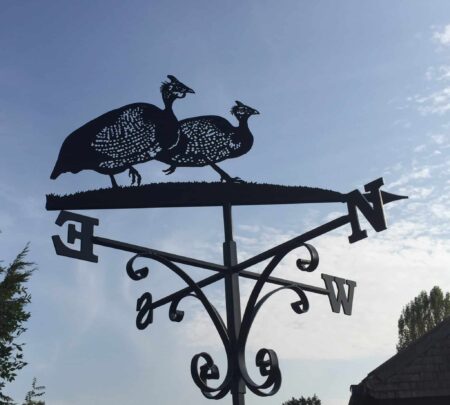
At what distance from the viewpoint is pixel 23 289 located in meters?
10.8

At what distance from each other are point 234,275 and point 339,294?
84cm

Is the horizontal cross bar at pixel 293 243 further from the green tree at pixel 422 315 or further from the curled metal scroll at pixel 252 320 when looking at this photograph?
the green tree at pixel 422 315

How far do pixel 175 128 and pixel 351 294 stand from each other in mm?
1709

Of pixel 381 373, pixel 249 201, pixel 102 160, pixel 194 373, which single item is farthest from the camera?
pixel 381 373

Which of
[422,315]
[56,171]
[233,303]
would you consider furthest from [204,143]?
[422,315]

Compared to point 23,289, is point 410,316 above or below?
above

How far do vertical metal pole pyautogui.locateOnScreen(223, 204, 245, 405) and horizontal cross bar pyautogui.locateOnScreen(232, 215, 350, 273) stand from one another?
0.07 meters

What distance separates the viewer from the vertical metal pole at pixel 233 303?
290 cm

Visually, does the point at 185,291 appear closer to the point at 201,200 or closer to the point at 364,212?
the point at 201,200

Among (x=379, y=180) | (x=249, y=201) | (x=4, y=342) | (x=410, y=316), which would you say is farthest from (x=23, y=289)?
(x=410, y=316)

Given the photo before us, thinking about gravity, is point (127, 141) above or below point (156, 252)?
above

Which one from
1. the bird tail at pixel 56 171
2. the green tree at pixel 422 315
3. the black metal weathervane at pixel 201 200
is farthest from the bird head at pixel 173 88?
the green tree at pixel 422 315

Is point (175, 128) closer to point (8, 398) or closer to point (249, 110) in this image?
point (249, 110)

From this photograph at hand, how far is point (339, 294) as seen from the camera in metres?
3.67
